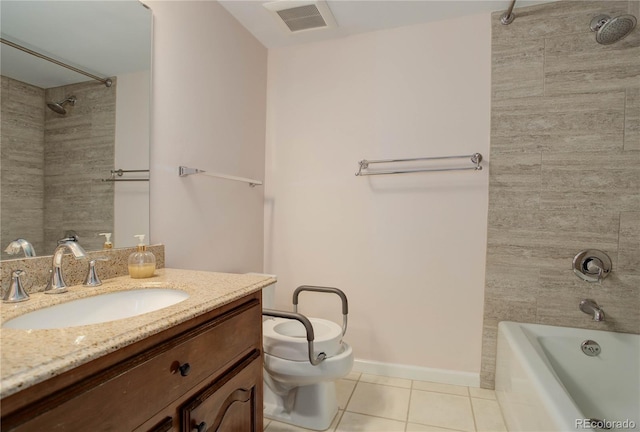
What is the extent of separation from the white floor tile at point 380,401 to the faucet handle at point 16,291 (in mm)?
1547

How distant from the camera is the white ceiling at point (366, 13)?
5.94 ft

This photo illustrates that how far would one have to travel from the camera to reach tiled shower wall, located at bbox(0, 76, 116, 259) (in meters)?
0.93

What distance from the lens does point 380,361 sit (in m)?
2.10

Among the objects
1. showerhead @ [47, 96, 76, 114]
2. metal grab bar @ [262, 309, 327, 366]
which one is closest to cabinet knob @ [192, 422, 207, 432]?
metal grab bar @ [262, 309, 327, 366]

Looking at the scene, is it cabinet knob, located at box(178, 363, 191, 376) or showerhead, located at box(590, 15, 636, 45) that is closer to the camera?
cabinet knob, located at box(178, 363, 191, 376)

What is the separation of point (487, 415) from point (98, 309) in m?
1.89

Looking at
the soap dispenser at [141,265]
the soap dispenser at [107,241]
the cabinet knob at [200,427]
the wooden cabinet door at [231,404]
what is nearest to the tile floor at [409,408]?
the wooden cabinet door at [231,404]

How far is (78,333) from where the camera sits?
64 cm

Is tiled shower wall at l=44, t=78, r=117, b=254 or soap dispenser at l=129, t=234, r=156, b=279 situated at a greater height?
tiled shower wall at l=44, t=78, r=117, b=254

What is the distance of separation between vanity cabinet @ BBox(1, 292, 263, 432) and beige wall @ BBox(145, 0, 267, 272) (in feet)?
2.31

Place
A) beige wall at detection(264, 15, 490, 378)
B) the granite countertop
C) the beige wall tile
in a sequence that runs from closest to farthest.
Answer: the granite countertop
the beige wall tile
beige wall at detection(264, 15, 490, 378)

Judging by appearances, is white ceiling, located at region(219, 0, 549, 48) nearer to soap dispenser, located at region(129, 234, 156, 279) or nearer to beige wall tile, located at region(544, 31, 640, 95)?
beige wall tile, located at region(544, 31, 640, 95)

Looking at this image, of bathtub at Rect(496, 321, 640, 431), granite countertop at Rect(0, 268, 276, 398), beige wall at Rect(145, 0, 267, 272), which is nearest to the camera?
granite countertop at Rect(0, 268, 276, 398)

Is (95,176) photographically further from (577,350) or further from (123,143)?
(577,350)
